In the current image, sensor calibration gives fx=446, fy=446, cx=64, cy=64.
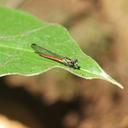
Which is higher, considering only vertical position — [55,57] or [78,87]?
[78,87]

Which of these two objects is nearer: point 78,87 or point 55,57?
point 55,57

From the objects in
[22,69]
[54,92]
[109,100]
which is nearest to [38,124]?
[54,92]

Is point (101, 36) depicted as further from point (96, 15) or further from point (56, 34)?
point (56, 34)

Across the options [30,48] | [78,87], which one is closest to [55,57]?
[30,48]

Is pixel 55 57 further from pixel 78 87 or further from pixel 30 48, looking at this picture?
pixel 78 87

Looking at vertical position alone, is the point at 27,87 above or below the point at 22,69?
above

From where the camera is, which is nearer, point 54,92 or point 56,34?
point 56,34
